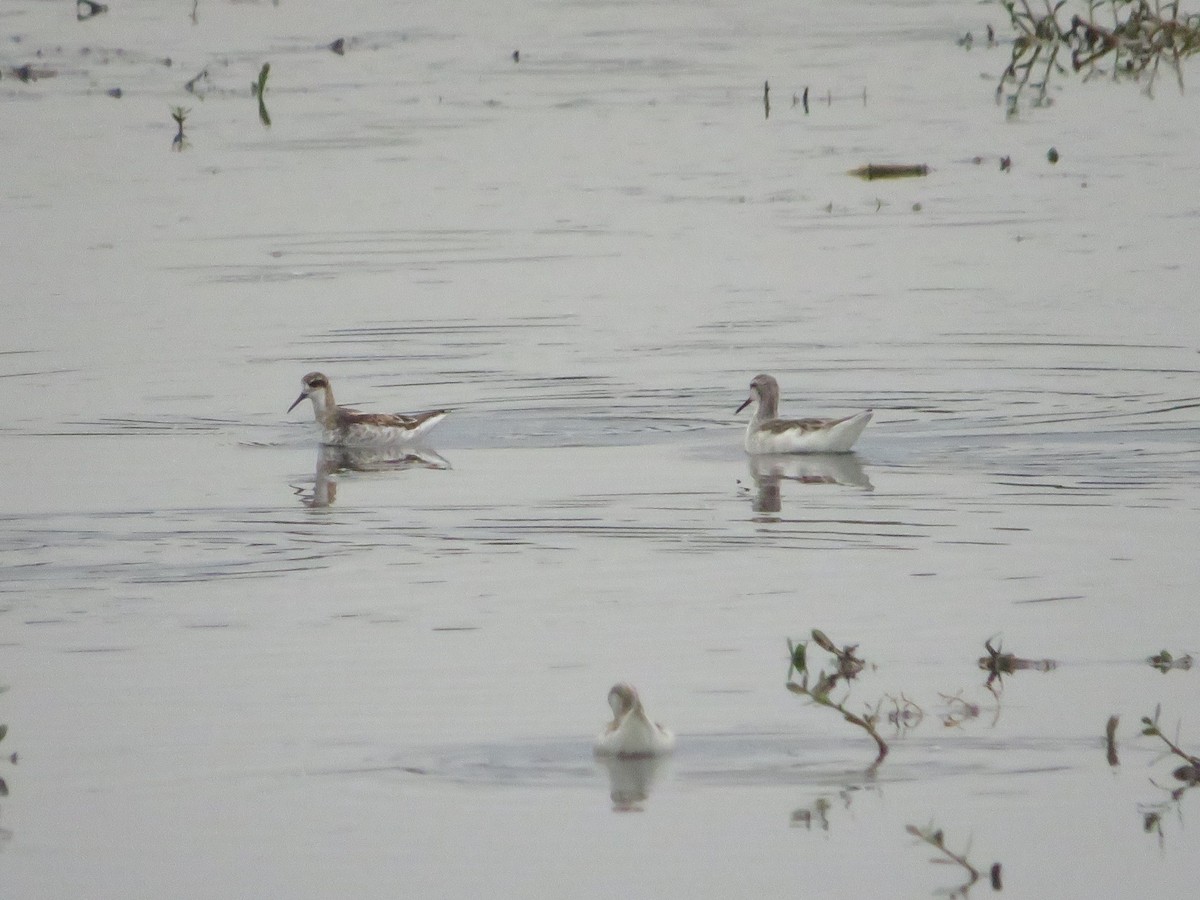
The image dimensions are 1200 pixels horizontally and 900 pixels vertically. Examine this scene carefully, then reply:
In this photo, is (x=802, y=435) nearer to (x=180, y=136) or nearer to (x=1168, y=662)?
(x=1168, y=662)

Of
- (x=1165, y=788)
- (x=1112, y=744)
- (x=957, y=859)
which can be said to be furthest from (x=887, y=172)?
(x=957, y=859)

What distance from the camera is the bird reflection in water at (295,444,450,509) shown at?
16.0 meters

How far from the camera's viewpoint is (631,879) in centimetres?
820

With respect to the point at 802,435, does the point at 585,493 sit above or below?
below

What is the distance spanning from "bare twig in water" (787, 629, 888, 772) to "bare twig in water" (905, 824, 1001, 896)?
0.85 m

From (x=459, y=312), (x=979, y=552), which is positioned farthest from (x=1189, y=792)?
(x=459, y=312)

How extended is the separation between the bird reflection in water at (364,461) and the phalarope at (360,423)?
2.7 inches

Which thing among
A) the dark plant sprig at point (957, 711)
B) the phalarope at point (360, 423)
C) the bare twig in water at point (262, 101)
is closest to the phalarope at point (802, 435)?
the phalarope at point (360, 423)

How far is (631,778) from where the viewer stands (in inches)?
357

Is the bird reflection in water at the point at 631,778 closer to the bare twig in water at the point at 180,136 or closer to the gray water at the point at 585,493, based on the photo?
the gray water at the point at 585,493

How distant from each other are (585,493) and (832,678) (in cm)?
511

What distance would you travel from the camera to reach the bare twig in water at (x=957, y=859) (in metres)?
7.86

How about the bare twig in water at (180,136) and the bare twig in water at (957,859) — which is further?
the bare twig in water at (180,136)

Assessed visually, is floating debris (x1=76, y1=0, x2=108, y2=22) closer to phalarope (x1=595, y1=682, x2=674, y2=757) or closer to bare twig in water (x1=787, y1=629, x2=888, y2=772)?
bare twig in water (x1=787, y1=629, x2=888, y2=772)
